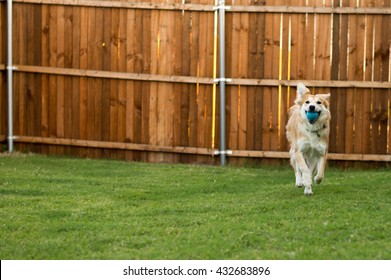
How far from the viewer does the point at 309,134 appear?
447 inches

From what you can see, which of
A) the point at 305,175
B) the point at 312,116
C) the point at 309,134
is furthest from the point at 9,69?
the point at 305,175

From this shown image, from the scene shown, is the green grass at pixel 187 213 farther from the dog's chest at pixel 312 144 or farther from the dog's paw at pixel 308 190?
the dog's chest at pixel 312 144

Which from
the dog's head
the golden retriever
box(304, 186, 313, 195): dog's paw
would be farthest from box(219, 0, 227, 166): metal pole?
box(304, 186, 313, 195): dog's paw

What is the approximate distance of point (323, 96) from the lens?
11.3 metres

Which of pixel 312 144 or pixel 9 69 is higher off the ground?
pixel 9 69

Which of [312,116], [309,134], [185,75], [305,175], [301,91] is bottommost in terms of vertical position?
[305,175]

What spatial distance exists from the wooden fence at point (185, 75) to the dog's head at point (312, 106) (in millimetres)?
3338

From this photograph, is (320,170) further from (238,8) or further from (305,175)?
(238,8)

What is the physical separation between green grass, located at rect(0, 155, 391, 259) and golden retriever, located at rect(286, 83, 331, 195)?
0.25 m

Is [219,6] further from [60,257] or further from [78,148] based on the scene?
[60,257]

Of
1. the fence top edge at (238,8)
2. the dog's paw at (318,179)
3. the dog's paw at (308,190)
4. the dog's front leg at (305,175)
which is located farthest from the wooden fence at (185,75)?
the dog's paw at (308,190)

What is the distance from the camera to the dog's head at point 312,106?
436 inches

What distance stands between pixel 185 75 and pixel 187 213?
17.0 feet

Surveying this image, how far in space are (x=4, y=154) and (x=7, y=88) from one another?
1.07m
